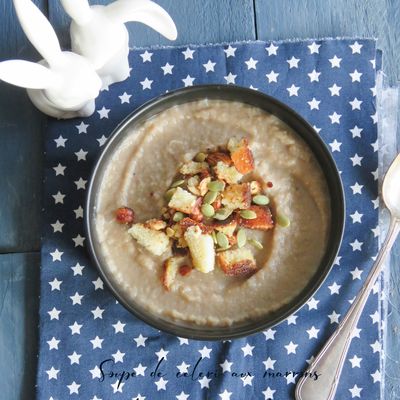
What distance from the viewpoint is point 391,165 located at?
2336mm

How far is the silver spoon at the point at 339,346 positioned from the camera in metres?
2.31

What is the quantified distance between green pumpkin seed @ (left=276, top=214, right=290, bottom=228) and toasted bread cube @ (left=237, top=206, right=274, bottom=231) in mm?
24

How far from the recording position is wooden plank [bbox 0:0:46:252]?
241 cm

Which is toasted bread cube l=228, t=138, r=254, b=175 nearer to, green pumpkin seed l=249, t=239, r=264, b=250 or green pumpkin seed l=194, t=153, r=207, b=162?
green pumpkin seed l=194, t=153, r=207, b=162

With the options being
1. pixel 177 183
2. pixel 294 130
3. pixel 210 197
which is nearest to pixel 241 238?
pixel 210 197

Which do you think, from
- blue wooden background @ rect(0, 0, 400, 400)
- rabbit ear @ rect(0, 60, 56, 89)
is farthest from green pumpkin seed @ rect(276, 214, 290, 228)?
rabbit ear @ rect(0, 60, 56, 89)

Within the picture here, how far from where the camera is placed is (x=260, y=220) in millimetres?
2148

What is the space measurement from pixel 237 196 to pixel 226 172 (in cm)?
9

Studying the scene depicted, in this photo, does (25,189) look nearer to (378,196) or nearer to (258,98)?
(258,98)

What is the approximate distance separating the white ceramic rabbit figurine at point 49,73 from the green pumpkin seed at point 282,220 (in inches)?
29.5

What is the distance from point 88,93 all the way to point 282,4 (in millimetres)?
877

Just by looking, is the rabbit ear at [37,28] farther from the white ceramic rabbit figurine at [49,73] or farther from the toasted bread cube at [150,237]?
the toasted bread cube at [150,237]

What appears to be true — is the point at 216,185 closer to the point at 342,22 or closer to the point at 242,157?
the point at 242,157

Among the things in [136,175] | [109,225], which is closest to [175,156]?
[136,175]
